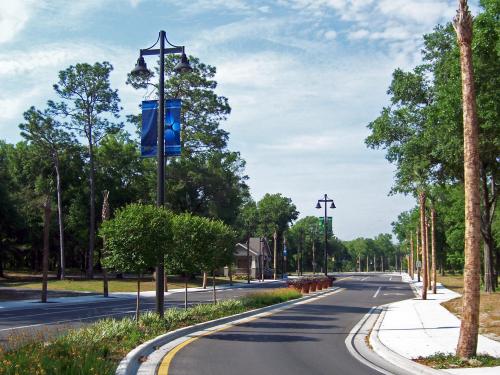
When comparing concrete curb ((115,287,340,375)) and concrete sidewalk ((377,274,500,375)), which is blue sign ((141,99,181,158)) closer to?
concrete curb ((115,287,340,375))

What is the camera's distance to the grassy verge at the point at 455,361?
34.3 ft

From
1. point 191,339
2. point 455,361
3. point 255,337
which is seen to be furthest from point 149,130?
point 455,361

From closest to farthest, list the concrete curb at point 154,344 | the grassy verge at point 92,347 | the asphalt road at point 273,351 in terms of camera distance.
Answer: the grassy verge at point 92,347, the concrete curb at point 154,344, the asphalt road at point 273,351

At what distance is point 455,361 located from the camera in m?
10.8

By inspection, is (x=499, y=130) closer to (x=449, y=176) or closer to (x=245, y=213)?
(x=449, y=176)

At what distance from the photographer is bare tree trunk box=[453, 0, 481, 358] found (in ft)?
36.1

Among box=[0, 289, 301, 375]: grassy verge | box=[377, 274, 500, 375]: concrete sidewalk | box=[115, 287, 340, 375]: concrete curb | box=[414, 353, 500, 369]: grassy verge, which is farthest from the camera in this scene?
box=[377, 274, 500, 375]: concrete sidewalk

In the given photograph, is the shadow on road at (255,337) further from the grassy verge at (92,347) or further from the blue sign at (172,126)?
the blue sign at (172,126)

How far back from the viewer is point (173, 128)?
57.7 feet

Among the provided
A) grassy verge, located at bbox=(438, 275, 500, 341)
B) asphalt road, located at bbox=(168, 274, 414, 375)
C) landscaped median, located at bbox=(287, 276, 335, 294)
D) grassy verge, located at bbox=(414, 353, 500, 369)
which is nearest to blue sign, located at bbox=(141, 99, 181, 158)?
asphalt road, located at bbox=(168, 274, 414, 375)

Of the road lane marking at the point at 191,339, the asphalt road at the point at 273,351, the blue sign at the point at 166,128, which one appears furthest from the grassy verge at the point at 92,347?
the blue sign at the point at 166,128

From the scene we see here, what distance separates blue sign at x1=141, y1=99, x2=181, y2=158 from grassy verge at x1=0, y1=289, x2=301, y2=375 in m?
4.93

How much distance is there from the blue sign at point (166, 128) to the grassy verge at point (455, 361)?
9464 mm

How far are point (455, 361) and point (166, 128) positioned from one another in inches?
418
